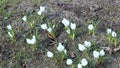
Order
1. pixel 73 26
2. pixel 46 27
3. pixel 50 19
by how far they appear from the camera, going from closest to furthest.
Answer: pixel 73 26
pixel 46 27
pixel 50 19

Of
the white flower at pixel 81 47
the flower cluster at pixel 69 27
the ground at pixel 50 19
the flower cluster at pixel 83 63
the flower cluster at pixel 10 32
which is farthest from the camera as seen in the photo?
the flower cluster at pixel 10 32

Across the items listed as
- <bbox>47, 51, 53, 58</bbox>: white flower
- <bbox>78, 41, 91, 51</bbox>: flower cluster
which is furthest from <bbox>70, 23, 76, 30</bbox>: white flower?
<bbox>47, 51, 53, 58</bbox>: white flower

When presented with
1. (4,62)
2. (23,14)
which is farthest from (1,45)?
(23,14)

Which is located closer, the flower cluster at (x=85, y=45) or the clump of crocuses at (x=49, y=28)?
the flower cluster at (x=85, y=45)

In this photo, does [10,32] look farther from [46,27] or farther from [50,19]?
[50,19]

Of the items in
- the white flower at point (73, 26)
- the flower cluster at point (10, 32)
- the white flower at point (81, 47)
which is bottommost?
the flower cluster at point (10, 32)

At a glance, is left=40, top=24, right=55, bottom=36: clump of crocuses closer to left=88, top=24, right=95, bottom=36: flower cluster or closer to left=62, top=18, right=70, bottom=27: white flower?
left=62, top=18, right=70, bottom=27: white flower

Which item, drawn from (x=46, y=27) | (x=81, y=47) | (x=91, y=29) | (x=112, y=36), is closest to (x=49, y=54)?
(x=81, y=47)

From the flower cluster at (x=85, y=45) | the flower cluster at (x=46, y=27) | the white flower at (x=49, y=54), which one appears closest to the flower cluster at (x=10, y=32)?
the flower cluster at (x=46, y=27)

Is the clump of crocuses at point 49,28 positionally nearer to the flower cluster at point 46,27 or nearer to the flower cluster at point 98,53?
the flower cluster at point 46,27
